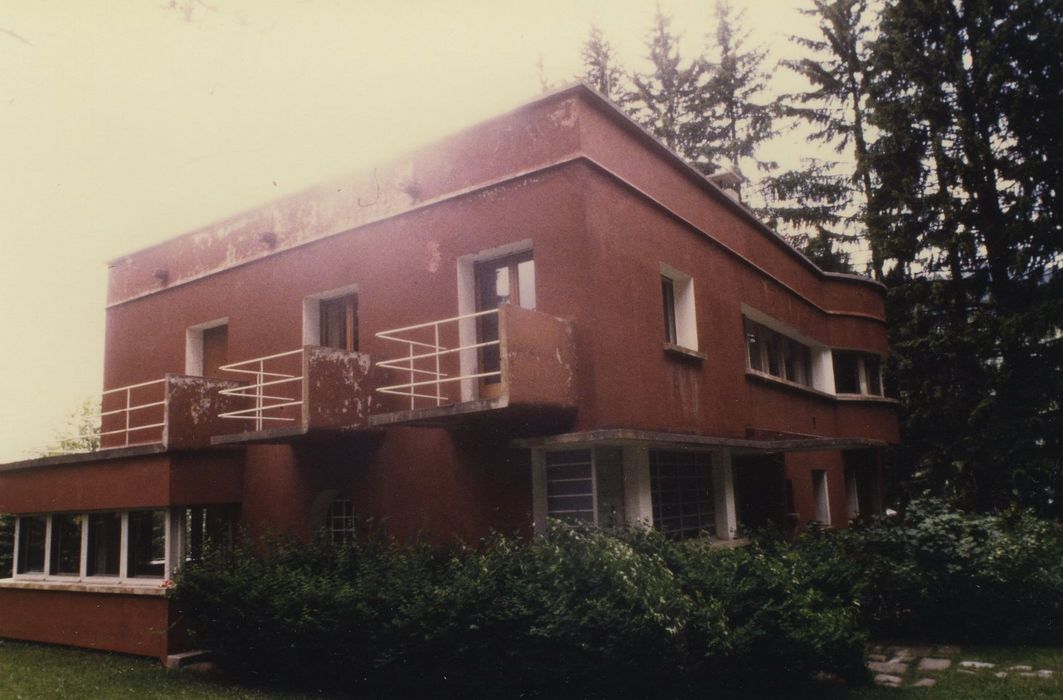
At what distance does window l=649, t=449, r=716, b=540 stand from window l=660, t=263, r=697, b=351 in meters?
1.62

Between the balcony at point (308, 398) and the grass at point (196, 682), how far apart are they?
9.60ft

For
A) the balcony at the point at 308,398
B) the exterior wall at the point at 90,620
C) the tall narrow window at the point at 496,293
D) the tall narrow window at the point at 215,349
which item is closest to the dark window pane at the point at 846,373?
the tall narrow window at the point at 496,293

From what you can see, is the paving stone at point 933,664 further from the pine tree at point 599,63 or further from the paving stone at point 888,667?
the pine tree at point 599,63

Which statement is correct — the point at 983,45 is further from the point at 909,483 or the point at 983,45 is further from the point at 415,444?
the point at 415,444

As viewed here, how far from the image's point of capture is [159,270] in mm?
14508

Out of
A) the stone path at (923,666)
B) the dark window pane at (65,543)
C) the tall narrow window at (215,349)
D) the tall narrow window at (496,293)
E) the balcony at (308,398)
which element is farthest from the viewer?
the tall narrow window at (215,349)

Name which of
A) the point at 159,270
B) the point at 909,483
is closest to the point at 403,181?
the point at 159,270

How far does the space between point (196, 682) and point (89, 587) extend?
3.81m

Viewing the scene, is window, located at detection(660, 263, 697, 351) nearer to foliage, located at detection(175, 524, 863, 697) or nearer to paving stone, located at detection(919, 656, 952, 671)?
foliage, located at detection(175, 524, 863, 697)

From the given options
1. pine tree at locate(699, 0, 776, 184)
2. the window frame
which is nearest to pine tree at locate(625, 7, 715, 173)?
pine tree at locate(699, 0, 776, 184)

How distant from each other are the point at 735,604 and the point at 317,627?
4.24 m

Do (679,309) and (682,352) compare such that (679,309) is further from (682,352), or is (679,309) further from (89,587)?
(89,587)

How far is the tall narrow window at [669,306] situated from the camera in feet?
38.6

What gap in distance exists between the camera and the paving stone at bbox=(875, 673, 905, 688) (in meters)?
8.59
